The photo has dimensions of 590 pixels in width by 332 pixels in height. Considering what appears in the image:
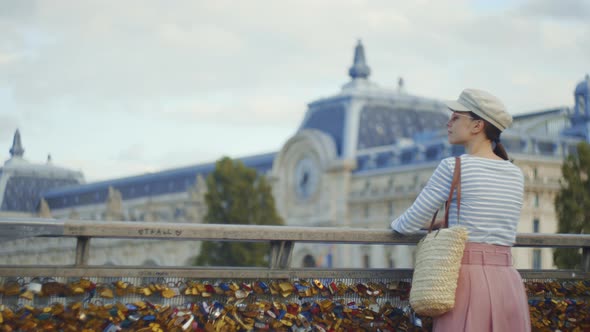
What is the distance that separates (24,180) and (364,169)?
71365 mm

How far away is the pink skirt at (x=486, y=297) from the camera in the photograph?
7.78 metres

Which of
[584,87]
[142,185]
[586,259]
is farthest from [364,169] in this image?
[586,259]

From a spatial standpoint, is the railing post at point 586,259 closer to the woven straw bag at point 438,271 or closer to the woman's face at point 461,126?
the woman's face at point 461,126

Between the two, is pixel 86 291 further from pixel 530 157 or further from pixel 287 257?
pixel 530 157

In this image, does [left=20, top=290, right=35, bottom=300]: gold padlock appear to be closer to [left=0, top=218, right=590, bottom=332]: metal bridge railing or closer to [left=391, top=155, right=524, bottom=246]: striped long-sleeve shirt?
[left=0, top=218, right=590, bottom=332]: metal bridge railing

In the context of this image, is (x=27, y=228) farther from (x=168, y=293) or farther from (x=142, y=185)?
(x=142, y=185)

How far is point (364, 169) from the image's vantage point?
9900 centimetres

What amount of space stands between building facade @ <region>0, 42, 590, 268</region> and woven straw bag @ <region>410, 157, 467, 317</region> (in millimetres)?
69556

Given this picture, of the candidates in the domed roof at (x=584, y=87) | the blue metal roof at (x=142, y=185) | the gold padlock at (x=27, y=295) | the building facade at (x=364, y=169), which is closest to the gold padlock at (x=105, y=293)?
the gold padlock at (x=27, y=295)

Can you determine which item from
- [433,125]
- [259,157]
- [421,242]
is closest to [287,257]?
[421,242]

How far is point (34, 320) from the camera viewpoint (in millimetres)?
7434

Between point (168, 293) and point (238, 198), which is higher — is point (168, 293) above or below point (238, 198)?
below

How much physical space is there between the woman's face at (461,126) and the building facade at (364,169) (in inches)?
2718

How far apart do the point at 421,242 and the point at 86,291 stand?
2.16 meters
